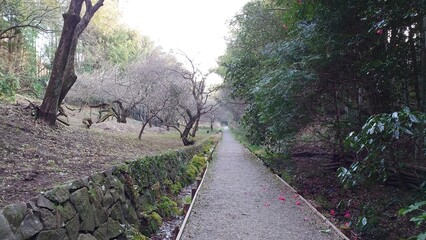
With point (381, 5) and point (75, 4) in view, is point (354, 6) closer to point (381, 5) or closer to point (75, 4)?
point (381, 5)

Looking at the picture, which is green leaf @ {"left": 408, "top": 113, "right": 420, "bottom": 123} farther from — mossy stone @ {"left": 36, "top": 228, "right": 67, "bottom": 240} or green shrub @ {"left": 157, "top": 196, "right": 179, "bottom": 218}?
green shrub @ {"left": 157, "top": 196, "right": 179, "bottom": 218}

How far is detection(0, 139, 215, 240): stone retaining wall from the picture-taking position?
2699mm

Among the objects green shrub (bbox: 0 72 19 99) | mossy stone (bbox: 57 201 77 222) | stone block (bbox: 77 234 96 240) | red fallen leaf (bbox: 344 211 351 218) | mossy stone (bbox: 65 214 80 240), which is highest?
green shrub (bbox: 0 72 19 99)

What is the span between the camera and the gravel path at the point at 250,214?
17.1ft

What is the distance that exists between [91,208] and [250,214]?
3395mm

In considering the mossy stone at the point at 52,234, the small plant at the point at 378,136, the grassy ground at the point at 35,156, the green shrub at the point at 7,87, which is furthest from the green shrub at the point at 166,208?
the green shrub at the point at 7,87

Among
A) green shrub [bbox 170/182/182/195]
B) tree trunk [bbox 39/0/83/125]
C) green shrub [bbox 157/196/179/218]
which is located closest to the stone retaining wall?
green shrub [bbox 157/196/179/218]

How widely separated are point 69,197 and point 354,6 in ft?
17.7

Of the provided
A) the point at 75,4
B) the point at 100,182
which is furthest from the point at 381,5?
the point at 75,4

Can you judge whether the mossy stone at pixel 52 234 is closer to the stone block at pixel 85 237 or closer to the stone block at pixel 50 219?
the stone block at pixel 50 219

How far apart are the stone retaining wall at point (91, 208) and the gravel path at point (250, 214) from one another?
1.01 metres

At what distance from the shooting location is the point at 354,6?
566 cm

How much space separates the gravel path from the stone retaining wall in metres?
1.01

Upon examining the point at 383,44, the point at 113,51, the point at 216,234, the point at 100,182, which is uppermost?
the point at 113,51
